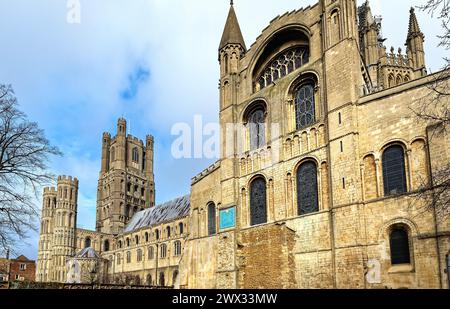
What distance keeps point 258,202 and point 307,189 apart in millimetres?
4396

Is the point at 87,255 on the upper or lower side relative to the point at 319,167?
lower

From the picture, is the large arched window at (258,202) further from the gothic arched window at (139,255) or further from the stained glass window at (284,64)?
the gothic arched window at (139,255)

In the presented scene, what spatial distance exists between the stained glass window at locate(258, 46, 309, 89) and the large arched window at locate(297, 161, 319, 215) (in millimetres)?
7382

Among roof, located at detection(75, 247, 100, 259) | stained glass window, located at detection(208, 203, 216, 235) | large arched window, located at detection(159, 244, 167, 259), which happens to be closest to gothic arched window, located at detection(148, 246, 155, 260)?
large arched window, located at detection(159, 244, 167, 259)

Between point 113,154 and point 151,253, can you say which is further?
point 113,154

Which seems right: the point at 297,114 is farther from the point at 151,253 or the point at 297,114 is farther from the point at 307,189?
the point at 151,253

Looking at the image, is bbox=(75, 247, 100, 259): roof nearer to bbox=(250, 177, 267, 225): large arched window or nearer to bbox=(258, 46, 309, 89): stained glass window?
bbox=(250, 177, 267, 225): large arched window

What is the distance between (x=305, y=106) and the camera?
27.7 meters

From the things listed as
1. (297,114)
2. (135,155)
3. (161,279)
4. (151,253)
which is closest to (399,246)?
(297,114)

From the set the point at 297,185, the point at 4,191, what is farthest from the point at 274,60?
the point at 4,191

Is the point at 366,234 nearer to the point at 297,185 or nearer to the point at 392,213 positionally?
the point at 392,213

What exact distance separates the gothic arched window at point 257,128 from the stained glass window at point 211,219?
20.9ft

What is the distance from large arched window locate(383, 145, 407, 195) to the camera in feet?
69.5

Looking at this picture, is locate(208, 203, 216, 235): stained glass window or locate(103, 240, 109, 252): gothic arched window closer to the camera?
locate(208, 203, 216, 235): stained glass window
